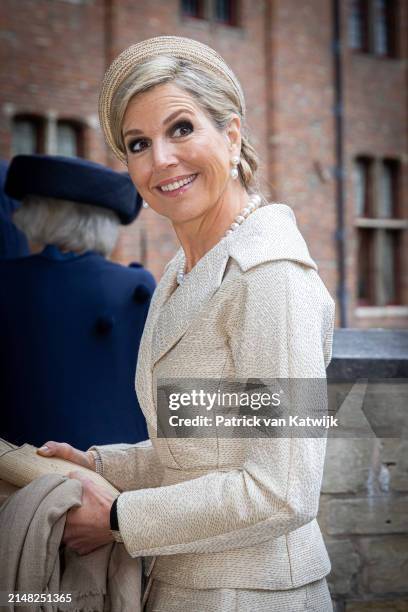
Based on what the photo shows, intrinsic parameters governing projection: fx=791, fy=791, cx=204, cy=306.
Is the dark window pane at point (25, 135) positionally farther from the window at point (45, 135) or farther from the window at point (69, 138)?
the window at point (69, 138)

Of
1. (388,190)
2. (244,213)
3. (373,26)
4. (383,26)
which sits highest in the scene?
(383,26)

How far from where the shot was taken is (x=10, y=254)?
2959mm

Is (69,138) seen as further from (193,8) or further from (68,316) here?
(68,316)

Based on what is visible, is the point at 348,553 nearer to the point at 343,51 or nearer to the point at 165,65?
the point at 165,65

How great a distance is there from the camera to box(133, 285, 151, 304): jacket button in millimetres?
2451

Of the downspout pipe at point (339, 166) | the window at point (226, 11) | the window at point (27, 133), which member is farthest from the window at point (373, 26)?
the window at point (27, 133)

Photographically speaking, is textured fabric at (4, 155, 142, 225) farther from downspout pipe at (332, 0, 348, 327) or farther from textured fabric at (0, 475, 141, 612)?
downspout pipe at (332, 0, 348, 327)

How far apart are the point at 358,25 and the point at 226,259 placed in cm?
1315

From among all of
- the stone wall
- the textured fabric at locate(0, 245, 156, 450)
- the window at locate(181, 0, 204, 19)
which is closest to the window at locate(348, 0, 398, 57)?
the window at locate(181, 0, 204, 19)

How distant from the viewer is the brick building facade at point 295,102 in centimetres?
1005

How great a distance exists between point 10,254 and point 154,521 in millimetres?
1885

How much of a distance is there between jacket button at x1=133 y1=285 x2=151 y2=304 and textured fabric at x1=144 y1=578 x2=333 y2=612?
1.17 meters

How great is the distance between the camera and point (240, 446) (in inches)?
51.6

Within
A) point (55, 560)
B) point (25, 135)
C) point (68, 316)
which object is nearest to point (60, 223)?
point (68, 316)
